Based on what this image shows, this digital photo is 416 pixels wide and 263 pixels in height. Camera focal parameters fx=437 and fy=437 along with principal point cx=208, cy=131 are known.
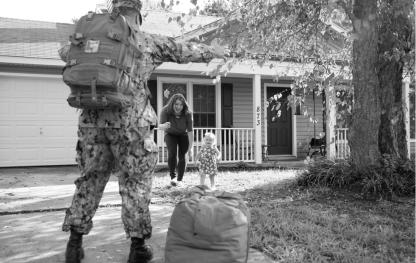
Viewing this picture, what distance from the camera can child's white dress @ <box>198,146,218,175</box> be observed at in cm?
721

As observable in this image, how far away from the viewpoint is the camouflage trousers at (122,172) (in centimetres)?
317

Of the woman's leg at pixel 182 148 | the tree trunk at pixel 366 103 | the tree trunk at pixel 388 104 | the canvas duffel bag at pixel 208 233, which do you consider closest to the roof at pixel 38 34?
the woman's leg at pixel 182 148

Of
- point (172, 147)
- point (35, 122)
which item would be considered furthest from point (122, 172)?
point (35, 122)

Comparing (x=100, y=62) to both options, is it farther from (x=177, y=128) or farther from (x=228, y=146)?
(x=228, y=146)

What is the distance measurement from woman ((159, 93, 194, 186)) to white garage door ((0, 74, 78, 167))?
5202mm

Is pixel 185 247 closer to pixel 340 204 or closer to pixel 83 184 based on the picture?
pixel 83 184

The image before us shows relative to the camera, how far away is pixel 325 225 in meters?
4.55

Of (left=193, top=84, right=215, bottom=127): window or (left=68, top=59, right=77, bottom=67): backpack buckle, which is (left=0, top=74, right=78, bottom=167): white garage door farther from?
(left=68, top=59, right=77, bottom=67): backpack buckle

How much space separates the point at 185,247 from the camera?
2740 mm

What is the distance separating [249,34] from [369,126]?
2271 mm

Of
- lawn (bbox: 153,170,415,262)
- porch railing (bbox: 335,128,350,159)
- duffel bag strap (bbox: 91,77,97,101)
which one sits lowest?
lawn (bbox: 153,170,415,262)

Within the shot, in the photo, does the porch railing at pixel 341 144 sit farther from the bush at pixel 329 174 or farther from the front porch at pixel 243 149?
the bush at pixel 329 174

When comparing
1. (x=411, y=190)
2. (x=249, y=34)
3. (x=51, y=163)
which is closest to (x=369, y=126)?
(x=411, y=190)

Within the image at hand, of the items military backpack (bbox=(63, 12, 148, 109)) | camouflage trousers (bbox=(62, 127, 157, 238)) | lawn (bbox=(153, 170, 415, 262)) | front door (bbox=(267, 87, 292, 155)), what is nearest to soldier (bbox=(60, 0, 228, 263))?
camouflage trousers (bbox=(62, 127, 157, 238))
